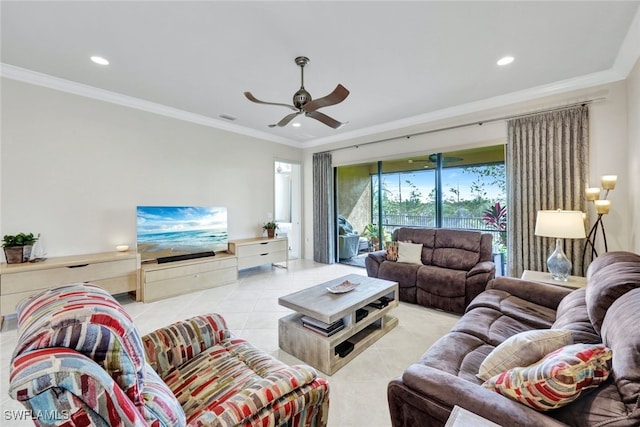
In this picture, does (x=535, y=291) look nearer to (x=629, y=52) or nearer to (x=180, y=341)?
(x=629, y=52)

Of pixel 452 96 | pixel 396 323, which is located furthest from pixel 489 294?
pixel 452 96

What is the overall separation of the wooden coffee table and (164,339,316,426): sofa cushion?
27.4 inches

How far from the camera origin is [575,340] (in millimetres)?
1365

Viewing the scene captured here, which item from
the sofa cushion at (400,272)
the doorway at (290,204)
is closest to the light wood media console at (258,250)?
the doorway at (290,204)

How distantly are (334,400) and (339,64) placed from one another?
2.98m

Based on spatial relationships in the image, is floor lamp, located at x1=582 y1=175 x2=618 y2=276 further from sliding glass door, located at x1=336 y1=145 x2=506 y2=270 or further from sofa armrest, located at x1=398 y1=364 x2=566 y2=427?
sofa armrest, located at x1=398 y1=364 x2=566 y2=427

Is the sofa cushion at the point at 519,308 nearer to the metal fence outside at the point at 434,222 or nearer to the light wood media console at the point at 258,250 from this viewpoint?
the metal fence outside at the point at 434,222

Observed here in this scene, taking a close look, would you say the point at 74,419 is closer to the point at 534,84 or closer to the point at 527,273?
the point at 527,273

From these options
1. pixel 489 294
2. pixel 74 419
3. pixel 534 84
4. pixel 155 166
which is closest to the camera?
pixel 74 419

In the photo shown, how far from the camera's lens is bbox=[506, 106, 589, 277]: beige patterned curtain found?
3.15 metres

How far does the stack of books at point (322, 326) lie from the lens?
2137 mm

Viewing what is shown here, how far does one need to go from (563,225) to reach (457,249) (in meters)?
1.23

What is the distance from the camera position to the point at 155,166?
4.00 metres

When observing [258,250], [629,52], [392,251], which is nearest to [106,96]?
[258,250]
